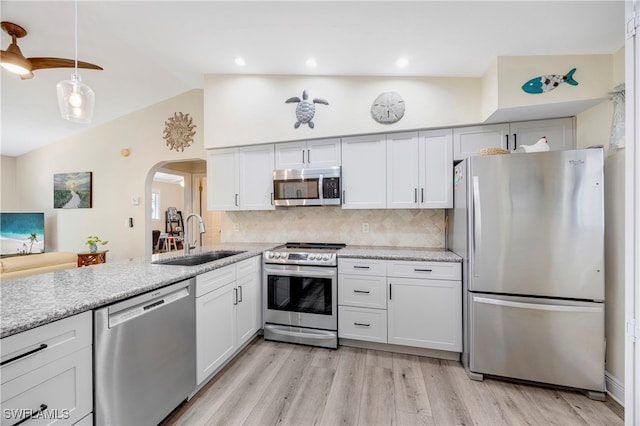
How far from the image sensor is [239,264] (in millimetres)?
2328

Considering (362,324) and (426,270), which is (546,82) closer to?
(426,270)

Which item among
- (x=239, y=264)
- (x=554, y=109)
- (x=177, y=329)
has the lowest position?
(x=177, y=329)

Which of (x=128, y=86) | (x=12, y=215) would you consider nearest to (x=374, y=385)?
(x=128, y=86)

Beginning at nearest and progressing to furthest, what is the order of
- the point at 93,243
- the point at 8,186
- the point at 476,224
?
the point at 476,224, the point at 93,243, the point at 8,186

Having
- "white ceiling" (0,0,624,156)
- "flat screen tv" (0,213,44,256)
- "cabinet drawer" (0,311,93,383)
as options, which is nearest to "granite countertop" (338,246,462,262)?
"white ceiling" (0,0,624,156)

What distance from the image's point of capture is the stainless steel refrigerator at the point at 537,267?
1821mm

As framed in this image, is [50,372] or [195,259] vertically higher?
[195,259]

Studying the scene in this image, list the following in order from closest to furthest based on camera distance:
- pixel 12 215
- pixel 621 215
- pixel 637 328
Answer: pixel 637 328, pixel 621 215, pixel 12 215

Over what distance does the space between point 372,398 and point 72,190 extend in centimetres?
576

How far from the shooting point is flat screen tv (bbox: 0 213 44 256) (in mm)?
4695

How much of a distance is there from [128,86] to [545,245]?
490 cm

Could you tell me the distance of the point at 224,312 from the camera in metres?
2.08

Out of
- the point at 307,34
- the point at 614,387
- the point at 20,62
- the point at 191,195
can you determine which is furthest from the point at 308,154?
the point at 191,195

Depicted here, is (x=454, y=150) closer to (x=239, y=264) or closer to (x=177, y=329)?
(x=239, y=264)
